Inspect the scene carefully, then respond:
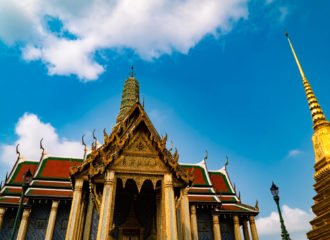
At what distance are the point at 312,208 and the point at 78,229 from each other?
56.9 feet

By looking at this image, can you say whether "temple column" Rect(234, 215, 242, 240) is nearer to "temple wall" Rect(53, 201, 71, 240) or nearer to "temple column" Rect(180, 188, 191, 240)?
"temple column" Rect(180, 188, 191, 240)

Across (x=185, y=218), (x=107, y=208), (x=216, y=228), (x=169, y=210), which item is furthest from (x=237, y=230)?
(x=107, y=208)

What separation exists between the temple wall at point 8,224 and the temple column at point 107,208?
37.1 feet

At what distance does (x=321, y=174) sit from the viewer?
1998 cm

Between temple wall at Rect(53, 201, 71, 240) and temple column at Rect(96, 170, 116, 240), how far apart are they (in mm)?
9180

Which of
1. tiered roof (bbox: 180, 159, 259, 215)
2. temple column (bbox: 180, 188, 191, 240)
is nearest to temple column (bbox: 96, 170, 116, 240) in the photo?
temple column (bbox: 180, 188, 191, 240)

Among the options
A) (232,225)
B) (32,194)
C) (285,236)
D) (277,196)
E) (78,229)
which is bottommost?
(285,236)

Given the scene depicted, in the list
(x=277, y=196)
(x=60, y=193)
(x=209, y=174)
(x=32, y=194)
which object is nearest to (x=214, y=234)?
(x=209, y=174)

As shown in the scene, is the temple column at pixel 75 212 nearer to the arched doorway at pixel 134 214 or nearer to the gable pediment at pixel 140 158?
the gable pediment at pixel 140 158

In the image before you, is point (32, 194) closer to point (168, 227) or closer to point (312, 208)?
point (168, 227)

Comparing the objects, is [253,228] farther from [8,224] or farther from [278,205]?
[8,224]

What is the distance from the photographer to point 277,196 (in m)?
10.1

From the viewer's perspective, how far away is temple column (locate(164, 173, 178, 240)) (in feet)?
30.8

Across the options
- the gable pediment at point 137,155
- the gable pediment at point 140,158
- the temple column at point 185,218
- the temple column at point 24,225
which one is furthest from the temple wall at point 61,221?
the temple column at point 185,218
